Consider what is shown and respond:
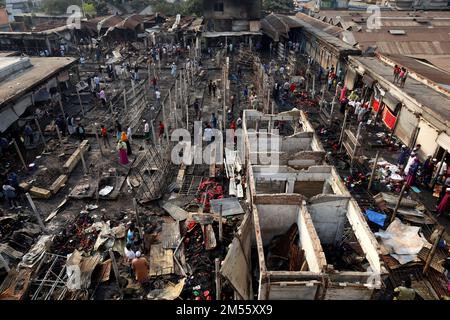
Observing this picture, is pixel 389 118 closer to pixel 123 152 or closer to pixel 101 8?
pixel 123 152

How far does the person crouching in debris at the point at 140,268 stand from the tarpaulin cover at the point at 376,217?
9237 millimetres

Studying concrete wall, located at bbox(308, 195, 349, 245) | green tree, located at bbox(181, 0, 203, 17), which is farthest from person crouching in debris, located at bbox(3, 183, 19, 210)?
green tree, located at bbox(181, 0, 203, 17)

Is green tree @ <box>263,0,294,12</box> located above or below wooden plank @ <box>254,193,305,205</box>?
above

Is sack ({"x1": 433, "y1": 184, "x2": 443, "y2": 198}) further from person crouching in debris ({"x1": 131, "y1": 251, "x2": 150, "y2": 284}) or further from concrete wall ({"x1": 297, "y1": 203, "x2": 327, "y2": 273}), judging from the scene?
person crouching in debris ({"x1": 131, "y1": 251, "x2": 150, "y2": 284})

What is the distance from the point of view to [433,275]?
36.6 feet

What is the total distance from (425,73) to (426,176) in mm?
10508

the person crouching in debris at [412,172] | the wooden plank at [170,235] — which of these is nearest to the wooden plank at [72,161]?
the wooden plank at [170,235]

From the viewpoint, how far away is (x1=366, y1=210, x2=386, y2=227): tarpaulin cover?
13.1 meters

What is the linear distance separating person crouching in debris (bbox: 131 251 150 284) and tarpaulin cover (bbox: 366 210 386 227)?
30.3 ft

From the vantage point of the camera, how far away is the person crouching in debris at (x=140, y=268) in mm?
10695

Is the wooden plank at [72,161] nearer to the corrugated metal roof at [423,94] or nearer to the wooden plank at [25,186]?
the wooden plank at [25,186]

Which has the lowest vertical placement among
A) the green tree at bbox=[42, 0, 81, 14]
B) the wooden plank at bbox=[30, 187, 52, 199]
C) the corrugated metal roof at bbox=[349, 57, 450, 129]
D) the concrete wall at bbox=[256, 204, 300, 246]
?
the wooden plank at bbox=[30, 187, 52, 199]
